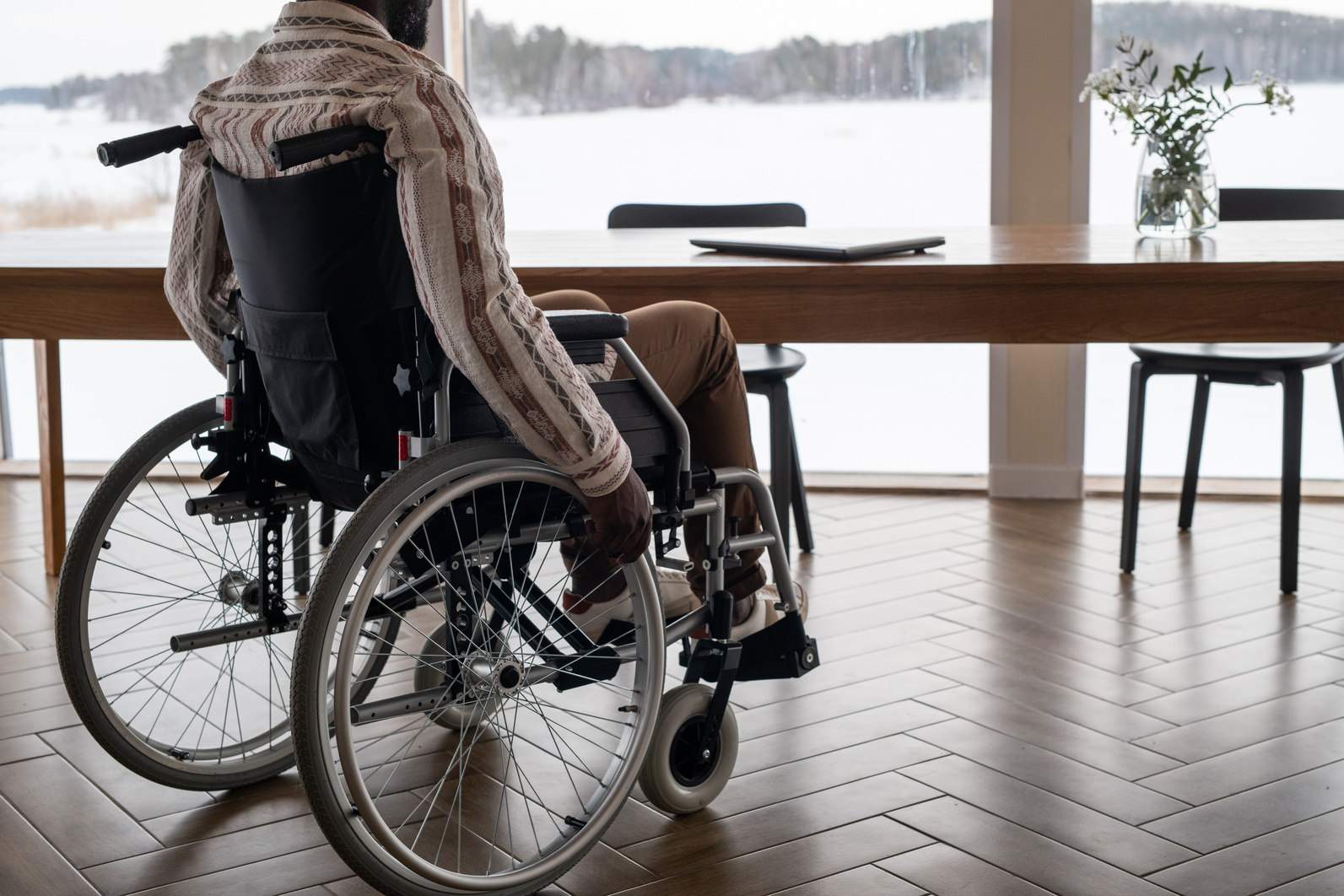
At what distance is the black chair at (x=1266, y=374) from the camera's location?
96.5 inches

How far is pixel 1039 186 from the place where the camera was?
126 inches

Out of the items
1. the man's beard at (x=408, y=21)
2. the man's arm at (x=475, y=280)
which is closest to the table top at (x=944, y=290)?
the man's beard at (x=408, y=21)

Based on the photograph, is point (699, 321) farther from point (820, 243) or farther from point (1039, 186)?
point (1039, 186)

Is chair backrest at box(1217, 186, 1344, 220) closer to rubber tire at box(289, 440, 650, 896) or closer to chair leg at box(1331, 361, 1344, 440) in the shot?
chair leg at box(1331, 361, 1344, 440)

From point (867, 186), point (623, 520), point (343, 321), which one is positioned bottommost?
point (623, 520)

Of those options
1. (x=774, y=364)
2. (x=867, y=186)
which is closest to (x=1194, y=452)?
(x=774, y=364)

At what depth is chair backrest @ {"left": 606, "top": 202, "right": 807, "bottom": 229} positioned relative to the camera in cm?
289

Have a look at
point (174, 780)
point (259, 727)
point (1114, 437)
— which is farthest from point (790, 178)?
point (174, 780)

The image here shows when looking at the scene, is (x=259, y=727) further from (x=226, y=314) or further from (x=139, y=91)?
(x=139, y=91)

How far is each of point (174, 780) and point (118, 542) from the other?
1.40m

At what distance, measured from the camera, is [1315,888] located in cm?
148

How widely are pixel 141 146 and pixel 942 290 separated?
1.11 meters

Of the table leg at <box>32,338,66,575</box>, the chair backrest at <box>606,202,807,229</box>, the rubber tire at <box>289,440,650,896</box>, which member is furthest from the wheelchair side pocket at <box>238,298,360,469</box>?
the chair backrest at <box>606,202,807,229</box>

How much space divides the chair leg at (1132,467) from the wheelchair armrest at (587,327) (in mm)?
1501
